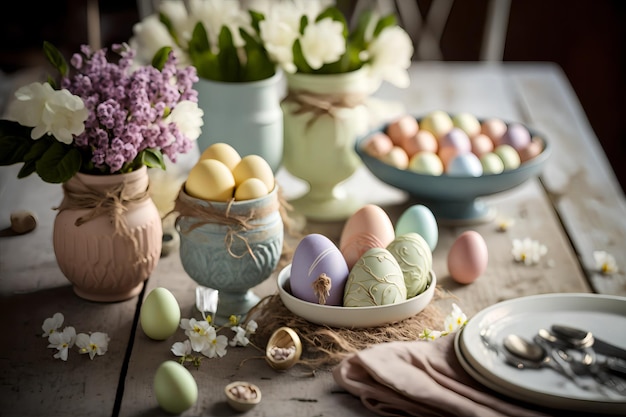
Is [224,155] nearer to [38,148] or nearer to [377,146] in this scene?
[38,148]

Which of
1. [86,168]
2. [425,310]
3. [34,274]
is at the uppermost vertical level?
[86,168]

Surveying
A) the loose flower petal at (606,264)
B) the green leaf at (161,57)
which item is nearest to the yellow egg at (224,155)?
the green leaf at (161,57)

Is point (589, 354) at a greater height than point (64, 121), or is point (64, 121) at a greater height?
point (64, 121)

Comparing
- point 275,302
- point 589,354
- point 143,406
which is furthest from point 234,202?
point 589,354

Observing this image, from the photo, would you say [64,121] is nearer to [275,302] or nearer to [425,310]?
[275,302]

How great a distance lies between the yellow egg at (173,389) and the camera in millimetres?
892

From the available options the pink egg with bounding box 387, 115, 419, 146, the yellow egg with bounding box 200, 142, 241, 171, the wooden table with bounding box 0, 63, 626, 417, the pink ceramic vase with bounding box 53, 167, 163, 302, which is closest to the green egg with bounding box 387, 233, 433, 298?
the wooden table with bounding box 0, 63, 626, 417

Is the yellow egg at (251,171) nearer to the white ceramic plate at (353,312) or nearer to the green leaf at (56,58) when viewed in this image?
the white ceramic plate at (353,312)

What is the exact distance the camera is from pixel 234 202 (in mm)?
1066

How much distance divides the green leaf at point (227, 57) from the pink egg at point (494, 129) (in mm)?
470

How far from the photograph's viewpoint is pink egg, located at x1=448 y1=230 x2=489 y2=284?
1.23 metres

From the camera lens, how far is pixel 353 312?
100 cm

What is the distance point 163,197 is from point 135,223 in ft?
0.92

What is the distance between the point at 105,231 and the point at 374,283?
0.37 meters
